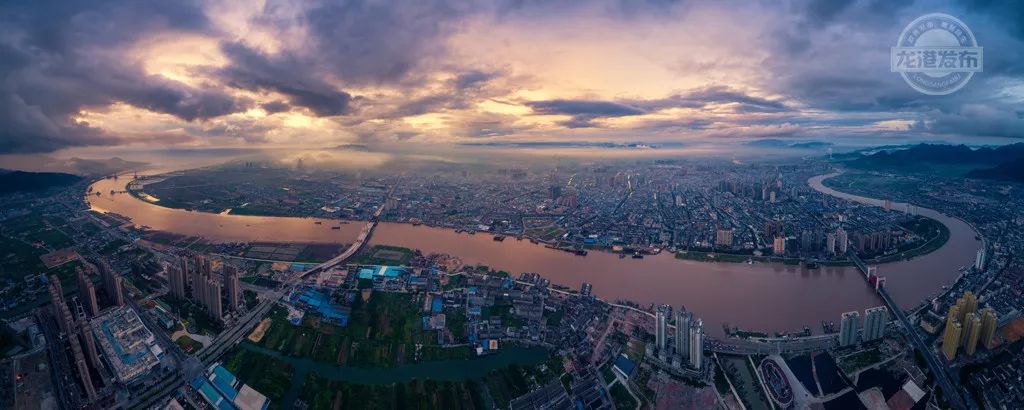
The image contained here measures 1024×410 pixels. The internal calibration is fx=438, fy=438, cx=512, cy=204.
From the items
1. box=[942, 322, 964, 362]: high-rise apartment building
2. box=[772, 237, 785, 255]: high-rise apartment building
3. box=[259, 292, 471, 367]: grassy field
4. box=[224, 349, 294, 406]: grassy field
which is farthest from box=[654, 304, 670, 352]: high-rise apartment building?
box=[772, 237, 785, 255]: high-rise apartment building

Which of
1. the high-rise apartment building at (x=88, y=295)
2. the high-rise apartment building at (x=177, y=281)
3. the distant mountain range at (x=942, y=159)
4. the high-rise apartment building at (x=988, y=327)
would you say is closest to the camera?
the high-rise apartment building at (x=988, y=327)

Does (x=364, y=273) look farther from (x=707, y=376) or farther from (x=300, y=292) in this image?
(x=707, y=376)

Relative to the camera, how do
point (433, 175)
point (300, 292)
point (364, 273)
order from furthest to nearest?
point (433, 175) < point (364, 273) < point (300, 292)

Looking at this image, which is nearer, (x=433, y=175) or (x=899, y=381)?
(x=899, y=381)

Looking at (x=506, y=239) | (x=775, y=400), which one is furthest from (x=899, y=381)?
(x=506, y=239)

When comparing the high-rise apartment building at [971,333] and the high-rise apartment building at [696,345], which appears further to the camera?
the high-rise apartment building at [971,333]

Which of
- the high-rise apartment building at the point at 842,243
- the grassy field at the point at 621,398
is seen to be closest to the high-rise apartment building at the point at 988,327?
the high-rise apartment building at the point at 842,243

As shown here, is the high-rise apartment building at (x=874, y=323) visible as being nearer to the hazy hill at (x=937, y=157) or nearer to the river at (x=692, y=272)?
the river at (x=692, y=272)

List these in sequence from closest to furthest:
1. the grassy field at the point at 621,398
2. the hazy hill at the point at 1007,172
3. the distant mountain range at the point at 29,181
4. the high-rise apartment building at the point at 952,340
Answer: the grassy field at the point at 621,398, the high-rise apartment building at the point at 952,340, the distant mountain range at the point at 29,181, the hazy hill at the point at 1007,172
